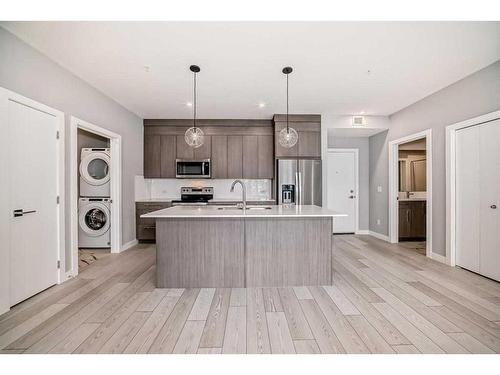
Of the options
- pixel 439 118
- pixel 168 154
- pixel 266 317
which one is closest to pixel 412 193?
pixel 439 118

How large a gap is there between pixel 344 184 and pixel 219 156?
3.00 meters

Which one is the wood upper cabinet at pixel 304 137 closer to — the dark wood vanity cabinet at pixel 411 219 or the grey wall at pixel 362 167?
the grey wall at pixel 362 167

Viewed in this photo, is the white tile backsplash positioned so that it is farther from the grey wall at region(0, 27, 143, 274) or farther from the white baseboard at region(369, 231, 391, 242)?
the white baseboard at region(369, 231, 391, 242)

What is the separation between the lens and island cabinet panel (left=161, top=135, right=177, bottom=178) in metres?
5.43

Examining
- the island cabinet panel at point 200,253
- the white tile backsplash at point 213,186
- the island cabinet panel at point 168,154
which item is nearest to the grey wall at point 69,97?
the island cabinet panel at point 168,154

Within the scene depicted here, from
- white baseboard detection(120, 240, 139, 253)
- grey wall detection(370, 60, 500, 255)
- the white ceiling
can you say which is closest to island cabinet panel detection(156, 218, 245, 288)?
the white ceiling

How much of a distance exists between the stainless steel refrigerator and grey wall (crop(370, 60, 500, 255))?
1.54 m

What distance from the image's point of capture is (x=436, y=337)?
189cm

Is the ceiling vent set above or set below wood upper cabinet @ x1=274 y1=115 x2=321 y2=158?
above

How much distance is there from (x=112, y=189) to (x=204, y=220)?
2327 millimetres

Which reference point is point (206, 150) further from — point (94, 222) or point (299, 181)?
point (94, 222)

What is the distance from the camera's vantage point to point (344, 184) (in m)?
6.02

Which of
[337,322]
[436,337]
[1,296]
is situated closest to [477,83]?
[436,337]
